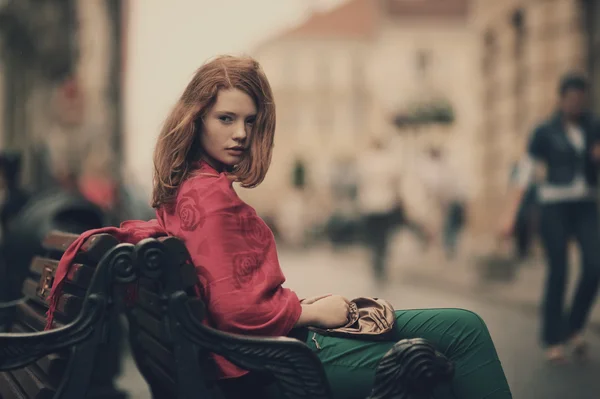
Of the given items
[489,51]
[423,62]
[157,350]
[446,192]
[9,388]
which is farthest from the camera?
[423,62]

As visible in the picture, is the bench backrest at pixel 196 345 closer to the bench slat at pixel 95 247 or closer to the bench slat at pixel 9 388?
the bench slat at pixel 95 247

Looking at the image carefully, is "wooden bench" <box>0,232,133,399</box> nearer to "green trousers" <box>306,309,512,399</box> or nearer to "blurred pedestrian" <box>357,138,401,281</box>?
"green trousers" <box>306,309,512,399</box>

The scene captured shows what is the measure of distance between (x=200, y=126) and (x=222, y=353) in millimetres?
695

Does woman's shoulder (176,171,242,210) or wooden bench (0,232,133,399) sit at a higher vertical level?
woman's shoulder (176,171,242,210)

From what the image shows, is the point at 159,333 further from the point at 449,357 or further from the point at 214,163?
the point at 449,357

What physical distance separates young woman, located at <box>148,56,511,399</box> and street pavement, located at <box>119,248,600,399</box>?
105 inches

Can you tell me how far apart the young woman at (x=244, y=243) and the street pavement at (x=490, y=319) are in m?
2.68

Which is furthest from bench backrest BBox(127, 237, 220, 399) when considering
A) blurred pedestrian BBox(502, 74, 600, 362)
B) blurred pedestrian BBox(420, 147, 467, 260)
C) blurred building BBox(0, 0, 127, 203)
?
blurred building BBox(0, 0, 127, 203)

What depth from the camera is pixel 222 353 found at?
2.39 metres

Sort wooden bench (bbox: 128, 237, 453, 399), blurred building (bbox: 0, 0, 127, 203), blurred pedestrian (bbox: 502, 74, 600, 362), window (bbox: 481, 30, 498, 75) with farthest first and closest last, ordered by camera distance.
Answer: blurred building (bbox: 0, 0, 127, 203) < window (bbox: 481, 30, 498, 75) < blurred pedestrian (bbox: 502, 74, 600, 362) < wooden bench (bbox: 128, 237, 453, 399)

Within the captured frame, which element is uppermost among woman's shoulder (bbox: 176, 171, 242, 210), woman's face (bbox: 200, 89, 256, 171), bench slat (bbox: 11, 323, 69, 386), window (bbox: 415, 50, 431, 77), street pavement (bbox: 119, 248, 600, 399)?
window (bbox: 415, 50, 431, 77)

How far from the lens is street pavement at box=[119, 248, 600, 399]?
5484mm

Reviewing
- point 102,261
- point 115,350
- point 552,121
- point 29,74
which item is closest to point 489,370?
point 102,261

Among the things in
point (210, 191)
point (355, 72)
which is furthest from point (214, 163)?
point (355, 72)
